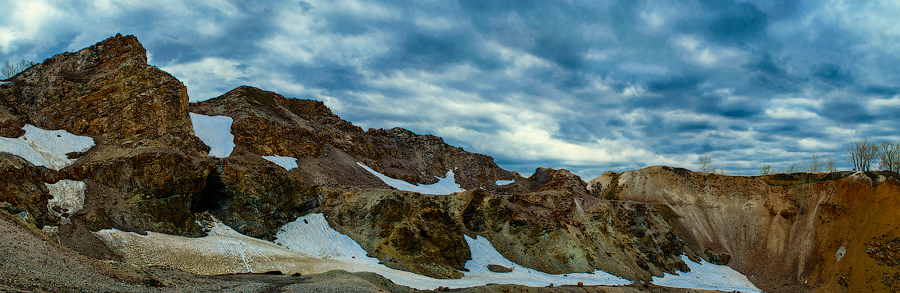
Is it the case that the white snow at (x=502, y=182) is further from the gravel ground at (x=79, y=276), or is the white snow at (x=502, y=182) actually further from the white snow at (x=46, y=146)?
the gravel ground at (x=79, y=276)

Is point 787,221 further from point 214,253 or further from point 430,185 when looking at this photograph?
point 214,253

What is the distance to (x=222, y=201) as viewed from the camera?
40438 mm

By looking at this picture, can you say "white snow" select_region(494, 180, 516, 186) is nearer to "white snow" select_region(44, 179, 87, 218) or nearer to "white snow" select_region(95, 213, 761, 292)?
"white snow" select_region(95, 213, 761, 292)

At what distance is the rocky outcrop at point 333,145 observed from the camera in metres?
66.7

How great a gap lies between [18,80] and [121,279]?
42237 millimetres

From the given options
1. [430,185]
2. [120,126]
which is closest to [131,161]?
[120,126]

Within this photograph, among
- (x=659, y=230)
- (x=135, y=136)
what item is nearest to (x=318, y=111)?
(x=135, y=136)

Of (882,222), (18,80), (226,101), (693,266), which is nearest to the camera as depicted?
(18,80)

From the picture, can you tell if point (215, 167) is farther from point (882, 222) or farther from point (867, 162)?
point (867, 162)

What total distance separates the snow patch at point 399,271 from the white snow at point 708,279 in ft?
27.5

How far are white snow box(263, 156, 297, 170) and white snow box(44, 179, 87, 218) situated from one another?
30012 millimetres

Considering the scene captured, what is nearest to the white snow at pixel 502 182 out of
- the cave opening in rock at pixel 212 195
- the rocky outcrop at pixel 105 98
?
the rocky outcrop at pixel 105 98

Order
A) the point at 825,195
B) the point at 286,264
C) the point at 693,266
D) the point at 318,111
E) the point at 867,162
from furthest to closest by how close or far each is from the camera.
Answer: the point at 318,111, the point at 867,162, the point at 825,195, the point at 693,266, the point at 286,264

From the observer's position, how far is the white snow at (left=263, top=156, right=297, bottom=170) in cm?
6278
